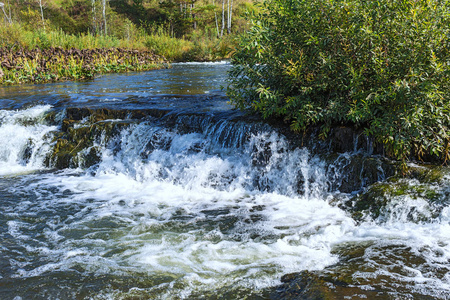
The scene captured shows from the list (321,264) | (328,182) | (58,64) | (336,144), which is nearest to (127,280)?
(321,264)

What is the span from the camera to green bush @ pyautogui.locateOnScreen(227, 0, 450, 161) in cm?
457

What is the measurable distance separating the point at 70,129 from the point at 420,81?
6.75 metres

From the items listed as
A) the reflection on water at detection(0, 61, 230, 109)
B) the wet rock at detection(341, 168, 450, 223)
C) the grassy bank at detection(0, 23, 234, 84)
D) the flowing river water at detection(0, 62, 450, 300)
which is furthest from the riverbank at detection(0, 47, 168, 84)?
the wet rock at detection(341, 168, 450, 223)

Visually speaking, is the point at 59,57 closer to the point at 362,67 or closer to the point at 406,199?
the point at 362,67

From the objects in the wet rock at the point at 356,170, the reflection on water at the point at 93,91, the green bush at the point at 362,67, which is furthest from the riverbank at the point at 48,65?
the wet rock at the point at 356,170

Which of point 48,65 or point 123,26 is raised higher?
point 123,26

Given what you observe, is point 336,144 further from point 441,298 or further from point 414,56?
point 441,298

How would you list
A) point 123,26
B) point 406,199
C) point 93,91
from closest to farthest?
point 406,199 < point 93,91 < point 123,26

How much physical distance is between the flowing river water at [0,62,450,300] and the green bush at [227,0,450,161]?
0.65 m

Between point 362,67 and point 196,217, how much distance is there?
299 centimetres

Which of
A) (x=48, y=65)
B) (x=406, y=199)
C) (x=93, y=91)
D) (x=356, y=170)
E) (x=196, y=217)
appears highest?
(x=48, y=65)

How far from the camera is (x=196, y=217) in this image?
5008mm

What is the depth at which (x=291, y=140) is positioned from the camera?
233 inches

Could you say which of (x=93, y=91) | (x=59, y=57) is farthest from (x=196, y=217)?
(x=59, y=57)
